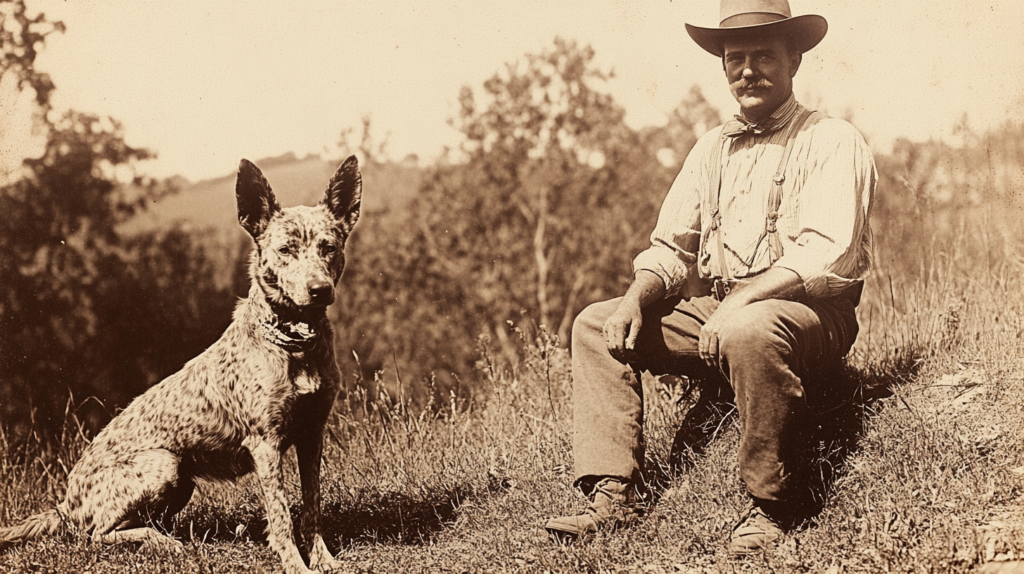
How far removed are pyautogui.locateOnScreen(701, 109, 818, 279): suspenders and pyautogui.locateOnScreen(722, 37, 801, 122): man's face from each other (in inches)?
6.0

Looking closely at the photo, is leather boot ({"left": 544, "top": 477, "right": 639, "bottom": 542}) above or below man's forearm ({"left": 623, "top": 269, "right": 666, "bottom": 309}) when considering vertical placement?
below

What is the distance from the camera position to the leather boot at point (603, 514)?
378cm

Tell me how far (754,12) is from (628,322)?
167 centimetres

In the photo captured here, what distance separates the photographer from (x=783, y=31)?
3.99 meters

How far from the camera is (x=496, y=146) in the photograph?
8977 mm

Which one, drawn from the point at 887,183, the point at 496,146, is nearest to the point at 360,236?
the point at 496,146

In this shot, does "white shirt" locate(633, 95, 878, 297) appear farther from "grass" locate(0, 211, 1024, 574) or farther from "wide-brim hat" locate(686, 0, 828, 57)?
"grass" locate(0, 211, 1024, 574)

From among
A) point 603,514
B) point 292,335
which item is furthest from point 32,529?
point 603,514

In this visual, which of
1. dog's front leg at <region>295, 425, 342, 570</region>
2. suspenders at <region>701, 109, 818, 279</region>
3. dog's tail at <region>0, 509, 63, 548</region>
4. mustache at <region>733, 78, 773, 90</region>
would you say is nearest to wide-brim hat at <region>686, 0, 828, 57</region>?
mustache at <region>733, 78, 773, 90</region>

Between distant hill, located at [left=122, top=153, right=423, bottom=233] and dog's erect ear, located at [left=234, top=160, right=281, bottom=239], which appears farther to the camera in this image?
distant hill, located at [left=122, top=153, right=423, bottom=233]

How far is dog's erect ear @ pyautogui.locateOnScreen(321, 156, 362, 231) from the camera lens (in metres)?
4.04

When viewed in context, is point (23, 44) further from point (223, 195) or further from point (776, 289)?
point (776, 289)

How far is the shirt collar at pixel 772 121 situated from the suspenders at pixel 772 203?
1.4 inches

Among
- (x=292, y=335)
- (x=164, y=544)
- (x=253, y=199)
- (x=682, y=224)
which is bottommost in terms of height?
(x=164, y=544)
